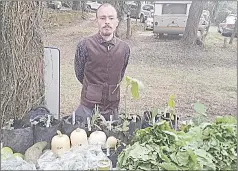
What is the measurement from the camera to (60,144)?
56.4 inches

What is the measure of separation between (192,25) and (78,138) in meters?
0.77

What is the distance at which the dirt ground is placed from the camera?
157cm

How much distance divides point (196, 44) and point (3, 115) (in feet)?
3.38

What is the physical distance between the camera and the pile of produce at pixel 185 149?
1160mm

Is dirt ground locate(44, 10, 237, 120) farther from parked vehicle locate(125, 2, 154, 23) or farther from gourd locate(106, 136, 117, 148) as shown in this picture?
gourd locate(106, 136, 117, 148)

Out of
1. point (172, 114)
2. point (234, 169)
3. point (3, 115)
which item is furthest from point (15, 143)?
point (234, 169)

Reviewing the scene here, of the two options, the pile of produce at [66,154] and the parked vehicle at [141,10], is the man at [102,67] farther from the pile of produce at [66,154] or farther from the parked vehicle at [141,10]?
the pile of produce at [66,154]

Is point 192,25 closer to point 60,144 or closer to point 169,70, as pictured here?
point 169,70

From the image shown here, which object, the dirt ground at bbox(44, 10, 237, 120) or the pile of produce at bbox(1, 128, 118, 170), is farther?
the dirt ground at bbox(44, 10, 237, 120)

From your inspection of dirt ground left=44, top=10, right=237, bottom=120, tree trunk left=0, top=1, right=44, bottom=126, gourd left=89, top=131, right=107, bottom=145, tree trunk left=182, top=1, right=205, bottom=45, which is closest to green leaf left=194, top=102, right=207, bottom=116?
dirt ground left=44, top=10, right=237, bottom=120

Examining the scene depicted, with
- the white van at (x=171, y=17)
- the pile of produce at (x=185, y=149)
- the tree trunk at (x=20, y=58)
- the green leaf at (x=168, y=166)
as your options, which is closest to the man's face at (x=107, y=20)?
the white van at (x=171, y=17)

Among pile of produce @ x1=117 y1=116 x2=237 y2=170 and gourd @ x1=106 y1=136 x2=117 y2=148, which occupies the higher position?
pile of produce @ x1=117 y1=116 x2=237 y2=170

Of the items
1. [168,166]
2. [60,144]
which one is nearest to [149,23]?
[60,144]

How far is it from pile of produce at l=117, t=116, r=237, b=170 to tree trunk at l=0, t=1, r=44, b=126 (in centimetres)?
85
